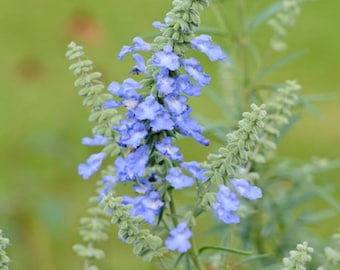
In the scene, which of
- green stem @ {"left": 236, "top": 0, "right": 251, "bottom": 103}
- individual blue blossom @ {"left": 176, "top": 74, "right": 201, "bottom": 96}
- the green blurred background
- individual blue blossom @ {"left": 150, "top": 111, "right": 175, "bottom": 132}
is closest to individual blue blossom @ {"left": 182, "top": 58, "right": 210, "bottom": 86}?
individual blue blossom @ {"left": 176, "top": 74, "right": 201, "bottom": 96}

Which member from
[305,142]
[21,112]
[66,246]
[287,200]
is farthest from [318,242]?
[21,112]

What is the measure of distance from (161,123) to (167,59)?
0.13 meters

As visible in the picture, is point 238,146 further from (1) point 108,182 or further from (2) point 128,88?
(1) point 108,182

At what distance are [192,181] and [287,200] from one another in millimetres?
1289

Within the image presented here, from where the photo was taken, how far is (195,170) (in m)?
1.73

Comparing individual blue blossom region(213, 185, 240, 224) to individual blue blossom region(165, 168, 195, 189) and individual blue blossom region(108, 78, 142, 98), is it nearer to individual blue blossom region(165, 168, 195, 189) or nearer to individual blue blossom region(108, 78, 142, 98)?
individual blue blossom region(165, 168, 195, 189)

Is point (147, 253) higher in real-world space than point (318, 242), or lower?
lower

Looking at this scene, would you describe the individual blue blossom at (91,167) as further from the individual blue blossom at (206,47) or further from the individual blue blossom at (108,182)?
the individual blue blossom at (206,47)

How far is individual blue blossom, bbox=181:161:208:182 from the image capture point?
67.6 inches

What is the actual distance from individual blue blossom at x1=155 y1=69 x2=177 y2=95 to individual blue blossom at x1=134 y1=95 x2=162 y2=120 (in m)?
0.03

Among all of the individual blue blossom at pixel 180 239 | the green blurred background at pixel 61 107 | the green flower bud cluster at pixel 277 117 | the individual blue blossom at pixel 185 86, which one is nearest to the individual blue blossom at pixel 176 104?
the individual blue blossom at pixel 185 86

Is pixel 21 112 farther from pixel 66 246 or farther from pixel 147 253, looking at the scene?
pixel 147 253

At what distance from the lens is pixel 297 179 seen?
281 centimetres

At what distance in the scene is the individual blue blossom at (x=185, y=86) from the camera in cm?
167
